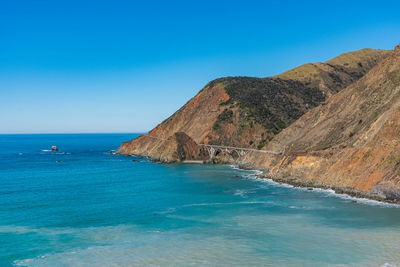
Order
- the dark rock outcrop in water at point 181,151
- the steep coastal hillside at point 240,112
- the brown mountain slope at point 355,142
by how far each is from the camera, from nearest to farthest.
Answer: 1. the brown mountain slope at point 355,142
2. the dark rock outcrop in water at point 181,151
3. the steep coastal hillside at point 240,112

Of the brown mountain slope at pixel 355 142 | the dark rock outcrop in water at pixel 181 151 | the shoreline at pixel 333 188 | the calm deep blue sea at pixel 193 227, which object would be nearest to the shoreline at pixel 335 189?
the shoreline at pixel 333 188

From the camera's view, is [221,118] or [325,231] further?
[221,118]

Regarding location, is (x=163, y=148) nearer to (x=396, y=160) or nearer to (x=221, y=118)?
(x=221, y=118)

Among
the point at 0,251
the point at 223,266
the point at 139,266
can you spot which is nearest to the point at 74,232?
the point at 0,251

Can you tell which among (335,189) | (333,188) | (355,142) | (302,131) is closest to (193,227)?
(335,189)

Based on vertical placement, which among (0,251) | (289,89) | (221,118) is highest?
(289,89)

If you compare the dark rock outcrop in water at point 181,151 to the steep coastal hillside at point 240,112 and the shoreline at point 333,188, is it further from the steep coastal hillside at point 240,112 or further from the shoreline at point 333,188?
the shoreline at point 333,188
